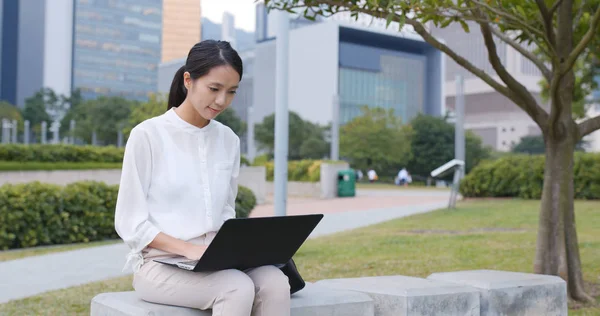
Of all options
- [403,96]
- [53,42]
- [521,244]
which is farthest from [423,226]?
[53,42]

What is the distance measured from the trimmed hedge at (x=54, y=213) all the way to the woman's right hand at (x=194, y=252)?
7.32 meters

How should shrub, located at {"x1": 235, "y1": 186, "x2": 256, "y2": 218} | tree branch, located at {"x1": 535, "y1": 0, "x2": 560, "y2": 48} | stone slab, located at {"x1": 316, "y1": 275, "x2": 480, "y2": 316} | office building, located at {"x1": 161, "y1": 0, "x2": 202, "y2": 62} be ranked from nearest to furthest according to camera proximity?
1. stone slab, located at {"x1": 316, "y1": 275, "x2": 480, "y2": 316}
2. tree branch, located at {"x1": 535, "y1": 0, "x2": 560, "y2": 48}
3. shrub, located at {"x1": 235, "y1": 186, "x2": 256, "y2": 218}
4. office building, located at {"x1": 161, "y1": 0, "x2": 202, "y2": 62}

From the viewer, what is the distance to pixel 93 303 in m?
3.22

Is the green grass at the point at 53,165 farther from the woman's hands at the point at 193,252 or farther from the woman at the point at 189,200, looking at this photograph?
the woman's hands at the point at 193,252

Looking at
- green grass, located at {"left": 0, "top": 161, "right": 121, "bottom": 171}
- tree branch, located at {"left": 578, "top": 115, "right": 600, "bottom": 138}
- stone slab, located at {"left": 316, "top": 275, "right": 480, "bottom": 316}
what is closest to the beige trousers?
stone slab, located at {"left": 316, "top": 275, "right": 480, "bottom": 316}

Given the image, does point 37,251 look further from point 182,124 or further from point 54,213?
point 182,124

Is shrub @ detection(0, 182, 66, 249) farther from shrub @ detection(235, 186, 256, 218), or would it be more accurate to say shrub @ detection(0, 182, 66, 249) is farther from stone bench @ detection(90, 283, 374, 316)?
stone bench @ detection(90, 283, 374, 316)

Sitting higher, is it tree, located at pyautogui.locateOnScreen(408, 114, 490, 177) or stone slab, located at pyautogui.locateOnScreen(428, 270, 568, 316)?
tree, located at pyautogui.locateOnScreen(408, 114, 490, 177)

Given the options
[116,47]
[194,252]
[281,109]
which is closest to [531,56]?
[281,109]

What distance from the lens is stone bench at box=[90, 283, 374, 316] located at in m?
2.90

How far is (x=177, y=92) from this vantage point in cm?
316

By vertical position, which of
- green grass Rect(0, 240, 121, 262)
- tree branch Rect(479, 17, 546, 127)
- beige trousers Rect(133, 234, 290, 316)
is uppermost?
tree branch Rect(479, 17, 546, 127)

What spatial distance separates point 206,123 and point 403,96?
286 feet

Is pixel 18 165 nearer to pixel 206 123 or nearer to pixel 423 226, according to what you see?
pixel 423 226
